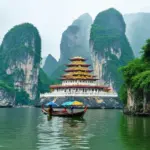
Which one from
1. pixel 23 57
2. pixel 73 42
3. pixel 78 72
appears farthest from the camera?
pixel 73 42

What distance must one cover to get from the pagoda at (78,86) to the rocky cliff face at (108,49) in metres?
38.4

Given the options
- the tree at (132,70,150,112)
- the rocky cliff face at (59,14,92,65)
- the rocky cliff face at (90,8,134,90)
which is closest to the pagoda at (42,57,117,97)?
the rocky cliff face at (90,8,134,90)

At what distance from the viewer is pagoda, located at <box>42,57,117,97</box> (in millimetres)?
81344

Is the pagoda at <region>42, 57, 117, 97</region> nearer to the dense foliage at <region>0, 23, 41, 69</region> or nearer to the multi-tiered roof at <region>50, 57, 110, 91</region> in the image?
the multi-tiered roof at <region>50, 57, 110, 91</region>

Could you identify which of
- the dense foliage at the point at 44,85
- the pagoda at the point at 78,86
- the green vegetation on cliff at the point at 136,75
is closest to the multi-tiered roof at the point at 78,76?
the pagoda at the point at 78,86

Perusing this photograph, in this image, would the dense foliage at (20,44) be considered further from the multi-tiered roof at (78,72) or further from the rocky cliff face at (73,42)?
the rocky cliff face at (73,42)

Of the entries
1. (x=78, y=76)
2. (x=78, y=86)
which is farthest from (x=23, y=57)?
(x=78, y=86)

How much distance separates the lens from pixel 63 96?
3155 inches

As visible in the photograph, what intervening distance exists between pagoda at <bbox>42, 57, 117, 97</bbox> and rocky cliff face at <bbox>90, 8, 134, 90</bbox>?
38.4 metres

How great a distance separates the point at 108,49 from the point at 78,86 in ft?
185

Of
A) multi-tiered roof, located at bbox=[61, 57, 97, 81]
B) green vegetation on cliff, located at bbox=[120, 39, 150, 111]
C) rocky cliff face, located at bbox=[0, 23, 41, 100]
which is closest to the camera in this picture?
green vegetation on cliff, located at bbox=[120, 39, 150, 111]

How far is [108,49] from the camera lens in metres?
137

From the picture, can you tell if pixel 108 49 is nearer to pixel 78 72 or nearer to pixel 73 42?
pixel 73 42

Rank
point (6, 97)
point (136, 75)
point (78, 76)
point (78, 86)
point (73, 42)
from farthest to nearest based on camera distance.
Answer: point (73, 42)
point (6, 97)
point (78, 76)
point (78, 86)
point (136, 75)
